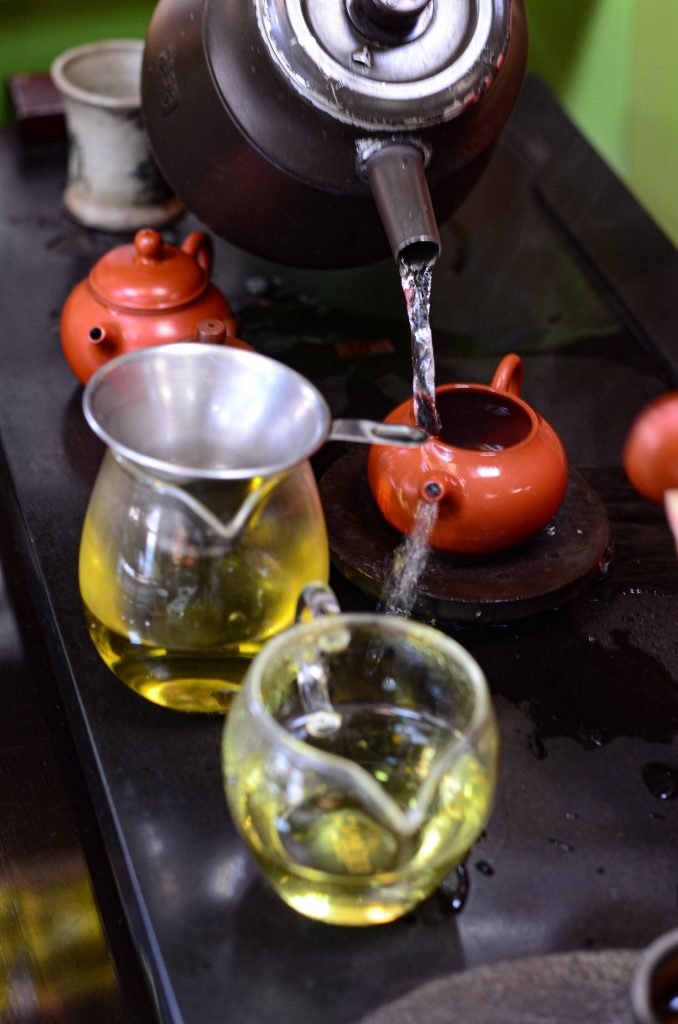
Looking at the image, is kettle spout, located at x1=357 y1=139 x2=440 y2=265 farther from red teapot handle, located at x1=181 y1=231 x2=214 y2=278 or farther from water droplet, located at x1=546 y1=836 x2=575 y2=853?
water droplet, located at x1=546 y1=836 x2=575 y2=853

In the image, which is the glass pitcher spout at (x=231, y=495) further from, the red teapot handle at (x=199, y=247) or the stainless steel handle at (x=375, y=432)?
the red teapot handle at (x=199, y=247)

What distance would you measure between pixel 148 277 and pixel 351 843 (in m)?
0.62

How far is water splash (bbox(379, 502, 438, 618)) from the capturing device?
2.88 ft

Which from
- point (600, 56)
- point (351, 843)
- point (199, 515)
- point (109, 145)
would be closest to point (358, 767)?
point (351, 843)

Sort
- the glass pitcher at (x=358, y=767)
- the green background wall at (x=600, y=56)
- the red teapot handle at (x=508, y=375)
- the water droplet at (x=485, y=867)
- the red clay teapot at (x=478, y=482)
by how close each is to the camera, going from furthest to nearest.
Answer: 1. the green background wall at (x=600, y=56)
2. the red teapot handle at (x=508, y=375)
3. the red clay teapot at (x=478, y=482)
4. the water droplet at (x=485, y=867)
5. the glass pitcher at (x=358, y=767)

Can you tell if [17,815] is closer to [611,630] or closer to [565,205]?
[611,630]

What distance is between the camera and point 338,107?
94cm

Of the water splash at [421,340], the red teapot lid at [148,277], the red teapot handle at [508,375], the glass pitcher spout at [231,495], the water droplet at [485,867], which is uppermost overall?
the glass pitcher spout at [231,495]

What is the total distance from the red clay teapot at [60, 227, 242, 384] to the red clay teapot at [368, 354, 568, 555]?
0.86 feet

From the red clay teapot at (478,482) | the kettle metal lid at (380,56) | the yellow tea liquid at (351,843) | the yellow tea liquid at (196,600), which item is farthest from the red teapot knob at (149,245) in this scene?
the yellow tea liquid at (351,843)

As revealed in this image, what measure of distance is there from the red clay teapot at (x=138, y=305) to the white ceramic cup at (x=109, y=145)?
0.91 ft

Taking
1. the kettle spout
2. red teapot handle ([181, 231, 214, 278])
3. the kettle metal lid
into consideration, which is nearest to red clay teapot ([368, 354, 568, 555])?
the kettle spout

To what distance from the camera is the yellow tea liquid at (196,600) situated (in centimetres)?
69

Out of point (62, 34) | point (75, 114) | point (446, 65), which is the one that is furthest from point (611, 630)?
point (62, 34)
